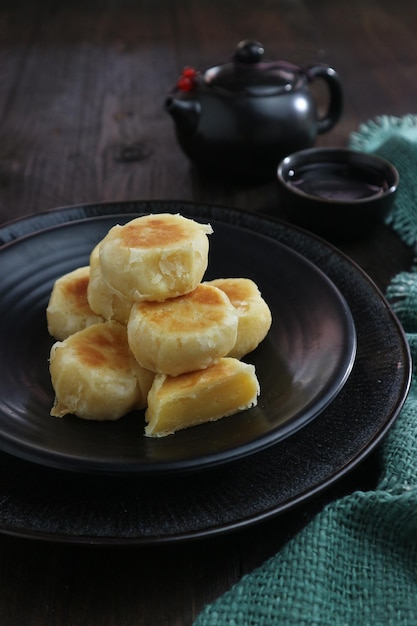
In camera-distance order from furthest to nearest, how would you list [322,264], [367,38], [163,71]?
[367,38] < [163,71] < [322,264]

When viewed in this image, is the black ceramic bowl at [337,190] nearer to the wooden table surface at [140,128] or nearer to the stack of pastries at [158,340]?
the wooden table surface at [140,128]

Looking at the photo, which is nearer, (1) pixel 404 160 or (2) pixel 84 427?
(2) pixel 84 427

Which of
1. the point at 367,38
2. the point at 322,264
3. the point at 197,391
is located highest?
the point at 197,391

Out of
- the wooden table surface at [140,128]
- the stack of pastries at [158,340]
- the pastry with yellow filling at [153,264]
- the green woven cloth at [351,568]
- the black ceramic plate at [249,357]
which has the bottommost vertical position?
the wooden table surface at [140,128]

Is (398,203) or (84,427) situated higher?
(84,427)

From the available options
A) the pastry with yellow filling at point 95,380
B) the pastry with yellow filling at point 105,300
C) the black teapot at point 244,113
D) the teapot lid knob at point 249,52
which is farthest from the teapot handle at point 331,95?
the pastry with yellow filling at point 95,380

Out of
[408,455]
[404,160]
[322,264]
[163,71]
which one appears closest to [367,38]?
[163,71]

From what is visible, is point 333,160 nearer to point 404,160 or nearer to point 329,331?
point 404,160
